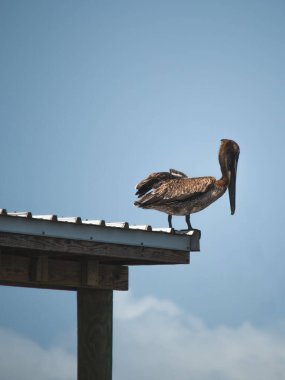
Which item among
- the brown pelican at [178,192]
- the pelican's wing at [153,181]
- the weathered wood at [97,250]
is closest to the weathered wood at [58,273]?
the weathered wood at [97,250]

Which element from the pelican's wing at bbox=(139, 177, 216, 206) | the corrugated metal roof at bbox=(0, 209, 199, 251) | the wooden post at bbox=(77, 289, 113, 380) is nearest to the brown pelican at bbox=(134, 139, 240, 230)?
the pelican's wing at bbox=(139, 177, 216, 206)

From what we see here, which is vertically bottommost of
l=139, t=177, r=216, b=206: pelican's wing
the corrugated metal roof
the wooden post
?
the wooden post

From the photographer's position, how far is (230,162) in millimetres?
16953

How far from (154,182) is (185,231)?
1652 mm

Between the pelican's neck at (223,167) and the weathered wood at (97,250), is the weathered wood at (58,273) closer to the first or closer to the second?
the weathered wood at (97,250)

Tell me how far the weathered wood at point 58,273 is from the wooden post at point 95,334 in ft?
0.82

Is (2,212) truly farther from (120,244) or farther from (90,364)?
(90,364)

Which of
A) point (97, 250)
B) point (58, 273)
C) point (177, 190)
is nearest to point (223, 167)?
point (177, 190)

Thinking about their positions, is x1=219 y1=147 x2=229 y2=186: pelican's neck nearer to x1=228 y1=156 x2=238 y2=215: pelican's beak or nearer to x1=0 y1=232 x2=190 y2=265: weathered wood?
x1=228 y1=156 x2=238 y2=215: pelican's beak

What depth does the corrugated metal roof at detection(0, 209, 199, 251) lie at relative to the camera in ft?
41.2

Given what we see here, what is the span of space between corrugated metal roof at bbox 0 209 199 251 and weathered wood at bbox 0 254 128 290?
717 millimetres

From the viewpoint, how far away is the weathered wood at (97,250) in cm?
1259

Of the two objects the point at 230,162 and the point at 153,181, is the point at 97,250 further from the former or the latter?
the point at 230,162

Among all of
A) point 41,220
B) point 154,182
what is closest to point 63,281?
point 41,220
